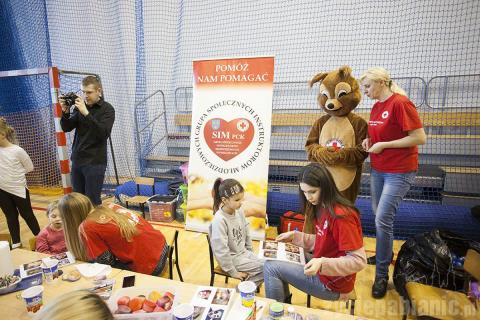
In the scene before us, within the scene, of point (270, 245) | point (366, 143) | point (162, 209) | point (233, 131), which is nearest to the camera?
point (270, 245)

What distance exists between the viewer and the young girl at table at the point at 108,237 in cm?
162

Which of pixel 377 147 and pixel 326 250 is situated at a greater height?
pixel 377 147

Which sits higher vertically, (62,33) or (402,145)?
(62,33)

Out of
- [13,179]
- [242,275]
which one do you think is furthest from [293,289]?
[13,179]

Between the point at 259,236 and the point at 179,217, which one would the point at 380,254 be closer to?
the point at 259,236

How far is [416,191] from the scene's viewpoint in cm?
379

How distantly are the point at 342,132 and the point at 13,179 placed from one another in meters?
3.15

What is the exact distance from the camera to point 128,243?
1.71 metres

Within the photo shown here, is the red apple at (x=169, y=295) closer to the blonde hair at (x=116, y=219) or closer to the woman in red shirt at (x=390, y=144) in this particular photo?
the blonde hair at (x=116, y=219)

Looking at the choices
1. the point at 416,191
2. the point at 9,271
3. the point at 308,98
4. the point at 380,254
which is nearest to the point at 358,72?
the point at 308,98

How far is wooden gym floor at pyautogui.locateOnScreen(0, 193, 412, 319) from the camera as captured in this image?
2.14 metres

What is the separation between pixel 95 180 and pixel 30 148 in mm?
2836

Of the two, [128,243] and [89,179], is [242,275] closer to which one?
[128,243]

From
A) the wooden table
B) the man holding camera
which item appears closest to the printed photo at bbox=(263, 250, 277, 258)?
the wooden table
